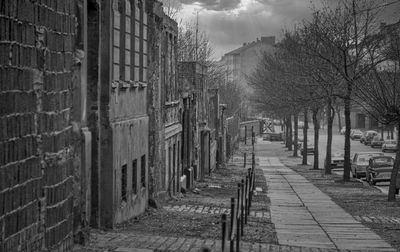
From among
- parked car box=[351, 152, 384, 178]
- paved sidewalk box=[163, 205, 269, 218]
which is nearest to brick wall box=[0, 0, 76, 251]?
paved sidewalk box=[163, 205, 269, 218]

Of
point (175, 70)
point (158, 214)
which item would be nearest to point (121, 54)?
point (158, 214)

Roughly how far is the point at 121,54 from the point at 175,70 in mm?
11789

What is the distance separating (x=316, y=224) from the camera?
19.7m

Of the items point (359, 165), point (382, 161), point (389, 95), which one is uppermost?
point (389, 95)

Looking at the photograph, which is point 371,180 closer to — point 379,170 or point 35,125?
point 379,170

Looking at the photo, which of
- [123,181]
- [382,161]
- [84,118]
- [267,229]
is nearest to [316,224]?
[267,229]

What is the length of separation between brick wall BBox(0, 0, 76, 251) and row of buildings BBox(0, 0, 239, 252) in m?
0.01

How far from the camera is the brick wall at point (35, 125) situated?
733 cm

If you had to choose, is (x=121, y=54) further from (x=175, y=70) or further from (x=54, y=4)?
(x=175, y=70)

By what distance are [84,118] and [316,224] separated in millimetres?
8056

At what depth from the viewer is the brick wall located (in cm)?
733

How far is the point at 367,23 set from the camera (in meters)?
33.3

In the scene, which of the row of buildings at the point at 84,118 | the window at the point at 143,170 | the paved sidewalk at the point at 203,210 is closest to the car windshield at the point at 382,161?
the row of buildings at the point at 84,118

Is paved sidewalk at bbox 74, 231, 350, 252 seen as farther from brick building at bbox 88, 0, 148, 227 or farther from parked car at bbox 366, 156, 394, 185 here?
parked car at bbox 366, 156, 394, 185
